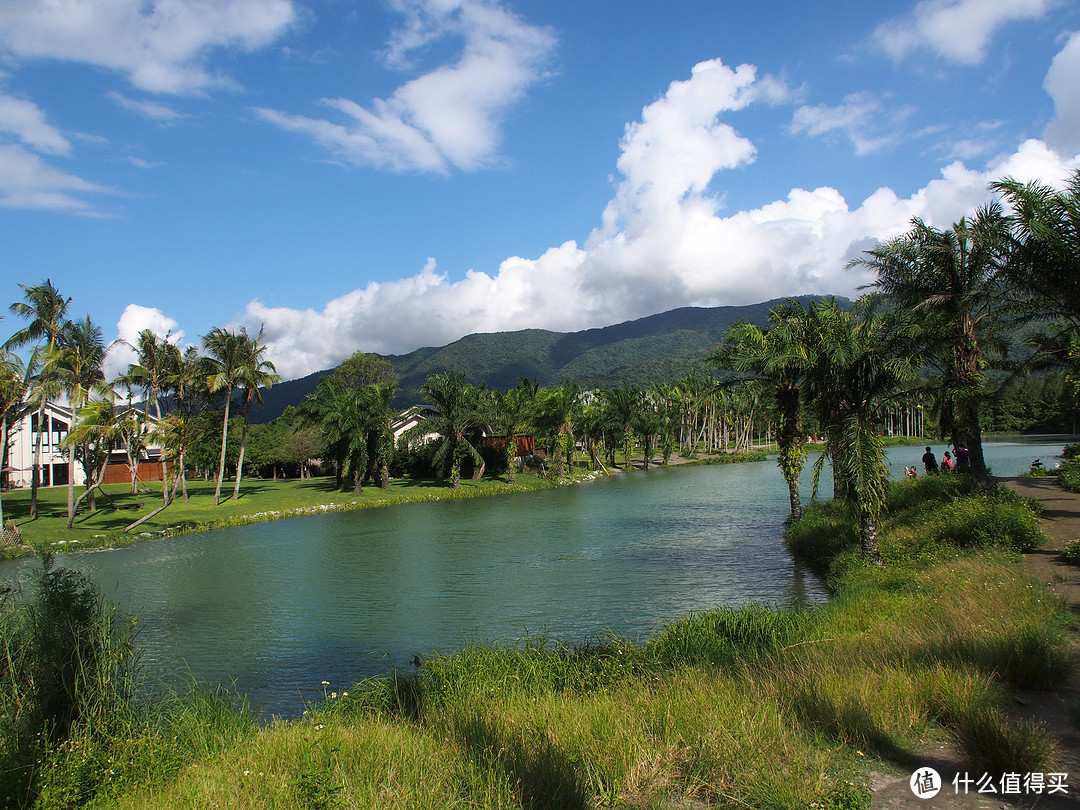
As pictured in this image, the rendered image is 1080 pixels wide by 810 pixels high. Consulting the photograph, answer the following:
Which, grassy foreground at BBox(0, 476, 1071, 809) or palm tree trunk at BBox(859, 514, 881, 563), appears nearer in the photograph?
grassy foreground at BBox(0, 476, 1071, 809)

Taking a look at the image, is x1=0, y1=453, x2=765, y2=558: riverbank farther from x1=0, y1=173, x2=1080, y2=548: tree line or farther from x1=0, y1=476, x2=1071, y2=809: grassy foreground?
x1=0, y1=476, x2=1071, y2=809: grassy foreground

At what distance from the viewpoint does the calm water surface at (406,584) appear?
1386 centimetres

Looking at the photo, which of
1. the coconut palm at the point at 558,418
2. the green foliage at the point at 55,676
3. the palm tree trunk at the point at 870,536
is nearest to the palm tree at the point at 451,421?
the coconut palm at the point at 558,418

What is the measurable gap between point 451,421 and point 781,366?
3743 centimetres

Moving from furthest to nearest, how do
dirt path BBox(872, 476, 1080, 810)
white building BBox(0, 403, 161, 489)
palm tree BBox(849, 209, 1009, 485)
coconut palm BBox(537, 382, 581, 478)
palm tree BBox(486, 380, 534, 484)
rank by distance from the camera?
coconut palm BBox(537, 382, 581, 478), white building BBox(0, 403, 161, 489), palm tree BBox(486, 380, 534, 484), palm tree BBox(849, 209, 1009, 485), dirt path BBox(872, 476, 1080, 810)

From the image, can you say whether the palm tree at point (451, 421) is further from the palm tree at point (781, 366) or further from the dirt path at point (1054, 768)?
the dirt path at point (1054, 768)

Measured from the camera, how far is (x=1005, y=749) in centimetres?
537

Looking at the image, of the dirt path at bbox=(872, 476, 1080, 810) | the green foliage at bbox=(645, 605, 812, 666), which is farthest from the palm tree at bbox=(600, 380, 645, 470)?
the dirt path at bbox=(872, 476, 1080, 810)

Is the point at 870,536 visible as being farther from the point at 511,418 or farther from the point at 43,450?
the point at 43,450

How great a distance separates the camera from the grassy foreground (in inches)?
215

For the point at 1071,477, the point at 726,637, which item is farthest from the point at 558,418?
the point at 726,637

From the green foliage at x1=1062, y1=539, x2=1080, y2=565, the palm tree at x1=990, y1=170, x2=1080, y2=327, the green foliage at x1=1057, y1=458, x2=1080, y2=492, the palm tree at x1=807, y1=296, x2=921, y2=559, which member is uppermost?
the palm tree at x1=990, y1=170, x2=1080, y2=327

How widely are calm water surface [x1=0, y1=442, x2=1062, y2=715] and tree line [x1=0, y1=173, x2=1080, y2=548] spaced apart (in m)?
4.44

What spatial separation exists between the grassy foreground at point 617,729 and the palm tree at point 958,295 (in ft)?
34.1
